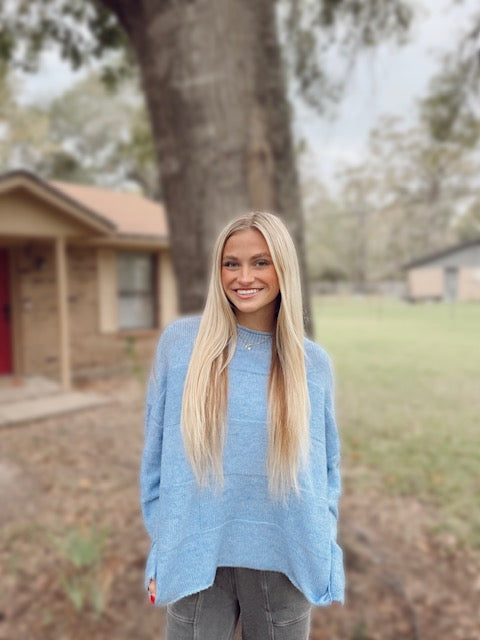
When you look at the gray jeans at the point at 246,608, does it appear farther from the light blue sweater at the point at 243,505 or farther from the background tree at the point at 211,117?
the background tree at the point at 211,117

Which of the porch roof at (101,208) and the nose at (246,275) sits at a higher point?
the porch roof at (101,208)

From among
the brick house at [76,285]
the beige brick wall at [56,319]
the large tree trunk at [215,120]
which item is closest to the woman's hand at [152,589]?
the large tree trunk at [215,120]

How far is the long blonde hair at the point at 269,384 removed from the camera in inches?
30.2

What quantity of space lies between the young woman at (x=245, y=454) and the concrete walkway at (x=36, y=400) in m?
6.36

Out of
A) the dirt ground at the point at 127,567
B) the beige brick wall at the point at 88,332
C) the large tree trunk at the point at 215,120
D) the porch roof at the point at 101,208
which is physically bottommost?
the dirt ground at the point at 127,567

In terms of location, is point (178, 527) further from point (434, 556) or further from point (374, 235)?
point (374, 235)

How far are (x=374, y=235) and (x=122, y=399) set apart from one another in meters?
38.0

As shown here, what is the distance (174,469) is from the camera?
0.83m

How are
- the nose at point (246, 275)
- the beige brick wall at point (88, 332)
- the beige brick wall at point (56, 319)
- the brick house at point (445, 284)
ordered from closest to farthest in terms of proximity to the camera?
the nose at point (246, 275), the beige brick wall at point (56, 319), the beige brick wall at point (88, 332), the brick house at point (445, 284)

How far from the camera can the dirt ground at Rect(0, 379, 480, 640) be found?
2.80 meters

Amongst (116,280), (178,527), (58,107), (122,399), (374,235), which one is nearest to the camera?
(178,527)

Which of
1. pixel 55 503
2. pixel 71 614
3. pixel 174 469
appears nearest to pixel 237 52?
pixel 174 469

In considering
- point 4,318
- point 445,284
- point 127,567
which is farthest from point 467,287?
point 127,567

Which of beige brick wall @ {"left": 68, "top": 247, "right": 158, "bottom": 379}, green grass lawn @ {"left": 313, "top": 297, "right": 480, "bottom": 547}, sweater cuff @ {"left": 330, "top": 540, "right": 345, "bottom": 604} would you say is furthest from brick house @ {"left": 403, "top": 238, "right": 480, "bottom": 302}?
sweater cuff @ {"left": 330, "top": 540, "right": 345, "bottom": 604}
